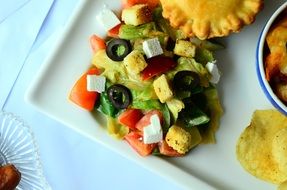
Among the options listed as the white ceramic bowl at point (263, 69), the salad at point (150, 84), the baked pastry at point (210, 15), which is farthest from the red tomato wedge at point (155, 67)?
the white ceramic bowl at point (263, 69)

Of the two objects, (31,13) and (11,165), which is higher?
(31,13)

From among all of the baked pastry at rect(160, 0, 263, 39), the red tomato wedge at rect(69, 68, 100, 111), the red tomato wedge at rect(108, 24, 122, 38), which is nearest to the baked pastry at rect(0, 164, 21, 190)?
the red tomato wedge at rect(69, 68, 100, 111)

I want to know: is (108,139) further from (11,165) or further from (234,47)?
(234,47)

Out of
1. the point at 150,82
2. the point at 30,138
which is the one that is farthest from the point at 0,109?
the point at 150,82

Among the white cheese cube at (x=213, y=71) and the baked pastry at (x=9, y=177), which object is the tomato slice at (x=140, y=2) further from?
the baked pastry at (x=9, y=177)

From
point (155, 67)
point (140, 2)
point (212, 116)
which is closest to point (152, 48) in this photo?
point (155, 67)

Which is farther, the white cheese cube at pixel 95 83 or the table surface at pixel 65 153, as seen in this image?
the table surface at pixel 65 153
